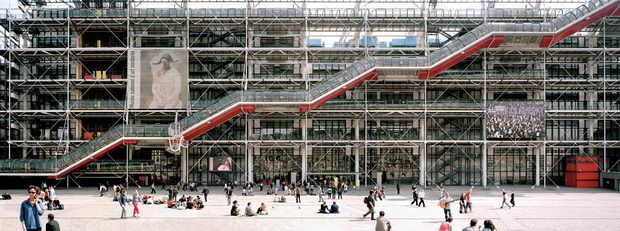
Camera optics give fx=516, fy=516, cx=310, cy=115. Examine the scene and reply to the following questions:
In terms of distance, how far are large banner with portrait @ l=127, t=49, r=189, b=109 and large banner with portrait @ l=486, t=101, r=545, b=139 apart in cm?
2006

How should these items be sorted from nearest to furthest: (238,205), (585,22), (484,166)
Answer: (238,205), (585,22), (484,166)

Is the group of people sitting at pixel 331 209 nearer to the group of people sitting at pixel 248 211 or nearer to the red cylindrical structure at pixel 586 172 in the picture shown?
the group of people sitting at pixel 248 211

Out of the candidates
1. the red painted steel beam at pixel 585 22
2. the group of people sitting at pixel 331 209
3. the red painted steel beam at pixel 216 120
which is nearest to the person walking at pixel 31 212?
the group of people sitting at pixel 331 209

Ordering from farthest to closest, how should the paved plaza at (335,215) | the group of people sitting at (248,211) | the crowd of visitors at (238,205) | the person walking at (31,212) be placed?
the group of people sitting at (248,211), the paved plaza at (335,215), the crowd of visitors at (238,205), the person walking at (31,212)

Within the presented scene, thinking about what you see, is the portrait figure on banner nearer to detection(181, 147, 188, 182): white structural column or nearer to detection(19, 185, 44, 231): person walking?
detection(181, 147, 188, 182): white structural column

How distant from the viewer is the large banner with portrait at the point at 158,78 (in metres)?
33.7

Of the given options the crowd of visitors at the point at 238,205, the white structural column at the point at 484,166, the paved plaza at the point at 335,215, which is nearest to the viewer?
the crowd of visitors at the point at 238,205

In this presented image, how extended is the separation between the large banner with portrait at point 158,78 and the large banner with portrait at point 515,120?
20.1 metres

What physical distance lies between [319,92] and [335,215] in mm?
11827

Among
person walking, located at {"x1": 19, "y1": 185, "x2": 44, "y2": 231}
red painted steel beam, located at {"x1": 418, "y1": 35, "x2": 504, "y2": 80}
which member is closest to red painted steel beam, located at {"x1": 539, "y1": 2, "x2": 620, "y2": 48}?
red painted steel beam, located at {"x1": 418, "y1": 35, "x2": 504, "y2": 80}

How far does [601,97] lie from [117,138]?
3248cm

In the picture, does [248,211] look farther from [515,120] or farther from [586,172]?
[586,172]

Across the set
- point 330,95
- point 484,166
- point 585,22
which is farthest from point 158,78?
point 585,22

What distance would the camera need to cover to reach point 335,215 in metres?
20.4
